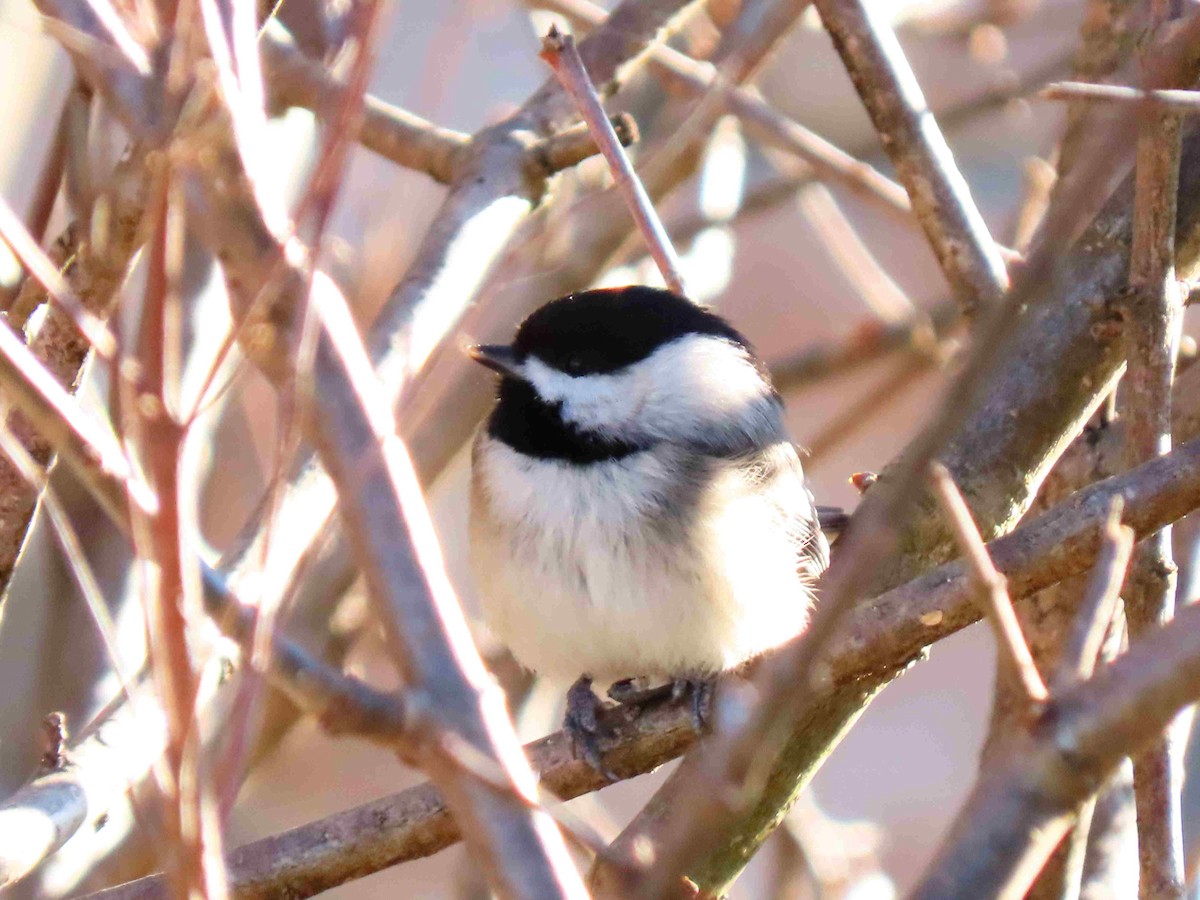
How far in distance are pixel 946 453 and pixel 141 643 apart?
1.73 meters

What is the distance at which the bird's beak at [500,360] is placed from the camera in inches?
115

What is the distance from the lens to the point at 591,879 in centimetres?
212

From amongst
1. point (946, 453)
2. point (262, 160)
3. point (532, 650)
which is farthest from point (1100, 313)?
point (262, 160)

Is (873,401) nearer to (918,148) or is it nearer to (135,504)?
(918,148)

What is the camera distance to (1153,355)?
2.21m

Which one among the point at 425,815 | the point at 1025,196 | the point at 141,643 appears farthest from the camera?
the point at 1025,196

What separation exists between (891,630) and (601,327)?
118 cm

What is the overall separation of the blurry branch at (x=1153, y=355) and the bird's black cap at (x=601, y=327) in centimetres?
95

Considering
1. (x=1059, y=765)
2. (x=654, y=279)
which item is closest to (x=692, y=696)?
(x=1059, y=765)

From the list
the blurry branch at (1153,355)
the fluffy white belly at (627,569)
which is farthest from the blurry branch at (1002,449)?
the fluffy white belly at (627,569)

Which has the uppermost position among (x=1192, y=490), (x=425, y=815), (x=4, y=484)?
(x=4, y=484)

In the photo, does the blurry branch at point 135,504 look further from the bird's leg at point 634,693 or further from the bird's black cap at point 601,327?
the bird's black cap at point 601,327

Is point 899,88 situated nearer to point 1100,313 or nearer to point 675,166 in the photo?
point 1100,313

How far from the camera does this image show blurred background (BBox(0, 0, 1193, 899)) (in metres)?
3.51
